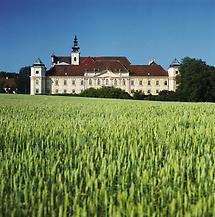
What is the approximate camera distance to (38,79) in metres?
143

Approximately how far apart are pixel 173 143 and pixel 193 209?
8.93 ft

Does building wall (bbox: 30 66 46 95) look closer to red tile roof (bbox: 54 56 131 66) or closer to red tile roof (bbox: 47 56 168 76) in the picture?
red tile roof (bbox: 47 56 168 76)

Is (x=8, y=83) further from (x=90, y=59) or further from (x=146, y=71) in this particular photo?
(x=146, y=71)

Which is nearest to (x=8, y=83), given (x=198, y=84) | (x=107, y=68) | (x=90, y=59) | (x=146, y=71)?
(x=90, y=59)

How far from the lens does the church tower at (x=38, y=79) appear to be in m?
142

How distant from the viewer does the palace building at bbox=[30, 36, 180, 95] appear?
140988 millimetres

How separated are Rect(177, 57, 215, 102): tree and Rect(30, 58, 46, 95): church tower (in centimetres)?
6532

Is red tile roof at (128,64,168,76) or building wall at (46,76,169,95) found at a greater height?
red tile roof at (128,64,168,76)

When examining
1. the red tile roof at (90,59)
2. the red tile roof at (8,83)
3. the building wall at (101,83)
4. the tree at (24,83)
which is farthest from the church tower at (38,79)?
the red tile roof at (90,59)

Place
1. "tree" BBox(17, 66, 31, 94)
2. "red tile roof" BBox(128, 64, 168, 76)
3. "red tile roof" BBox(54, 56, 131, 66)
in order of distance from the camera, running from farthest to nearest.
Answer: "red tile roof" BBox(54, 56, 131, 66), "tree" BBox(17, 66, 31, 94), "red tile roof" BBox(128, 64, 168, 76)

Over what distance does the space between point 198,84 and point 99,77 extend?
60544 mm

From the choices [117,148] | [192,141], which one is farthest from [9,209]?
[192,141]

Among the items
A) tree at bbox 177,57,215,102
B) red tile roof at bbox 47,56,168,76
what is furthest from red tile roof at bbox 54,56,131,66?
tree at bbox 177,57,215,102

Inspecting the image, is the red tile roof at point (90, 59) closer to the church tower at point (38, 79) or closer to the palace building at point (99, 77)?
the palace building at point (99, 77)
